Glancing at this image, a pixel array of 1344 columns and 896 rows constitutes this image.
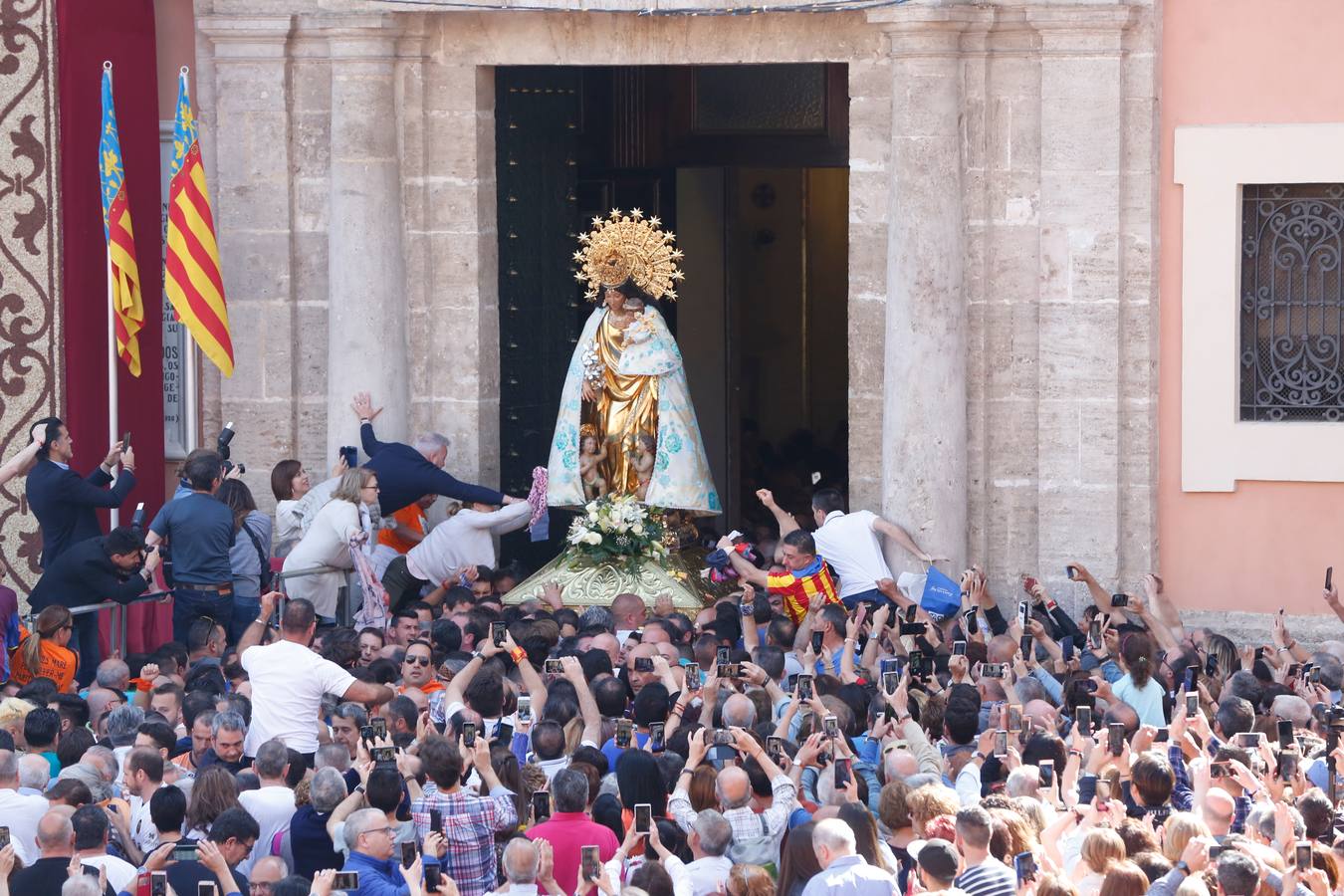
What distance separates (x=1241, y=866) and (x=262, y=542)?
7.82m

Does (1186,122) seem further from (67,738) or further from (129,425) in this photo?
(67,738)

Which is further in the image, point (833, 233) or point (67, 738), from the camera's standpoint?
point (833, 233)

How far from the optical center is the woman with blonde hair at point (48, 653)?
11.5 metres

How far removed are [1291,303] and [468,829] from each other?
7.51 m

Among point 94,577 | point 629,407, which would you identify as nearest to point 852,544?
point 629,407

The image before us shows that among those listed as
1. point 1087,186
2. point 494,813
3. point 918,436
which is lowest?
point 494,813

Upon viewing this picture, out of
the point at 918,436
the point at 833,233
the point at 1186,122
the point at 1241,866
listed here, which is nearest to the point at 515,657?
the point at 1241,866

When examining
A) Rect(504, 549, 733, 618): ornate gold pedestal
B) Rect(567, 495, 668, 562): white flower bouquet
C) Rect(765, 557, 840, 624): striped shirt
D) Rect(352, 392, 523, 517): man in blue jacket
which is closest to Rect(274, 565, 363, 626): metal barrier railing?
Rect(352, 392, 523, 517): man in blue jacket

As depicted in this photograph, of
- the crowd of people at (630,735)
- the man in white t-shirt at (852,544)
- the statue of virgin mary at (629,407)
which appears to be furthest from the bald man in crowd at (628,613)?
the statue of virgin mary at (629,407)

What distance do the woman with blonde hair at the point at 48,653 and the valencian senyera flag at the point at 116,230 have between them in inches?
126

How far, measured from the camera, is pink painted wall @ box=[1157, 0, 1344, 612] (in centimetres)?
1415

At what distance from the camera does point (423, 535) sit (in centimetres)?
1505

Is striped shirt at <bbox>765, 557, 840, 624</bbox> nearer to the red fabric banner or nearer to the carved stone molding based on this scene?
the red fabric banner

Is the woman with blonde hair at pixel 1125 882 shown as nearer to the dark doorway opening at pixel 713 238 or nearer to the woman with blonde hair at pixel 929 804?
the woman with blonde hair at pixel 929 804
